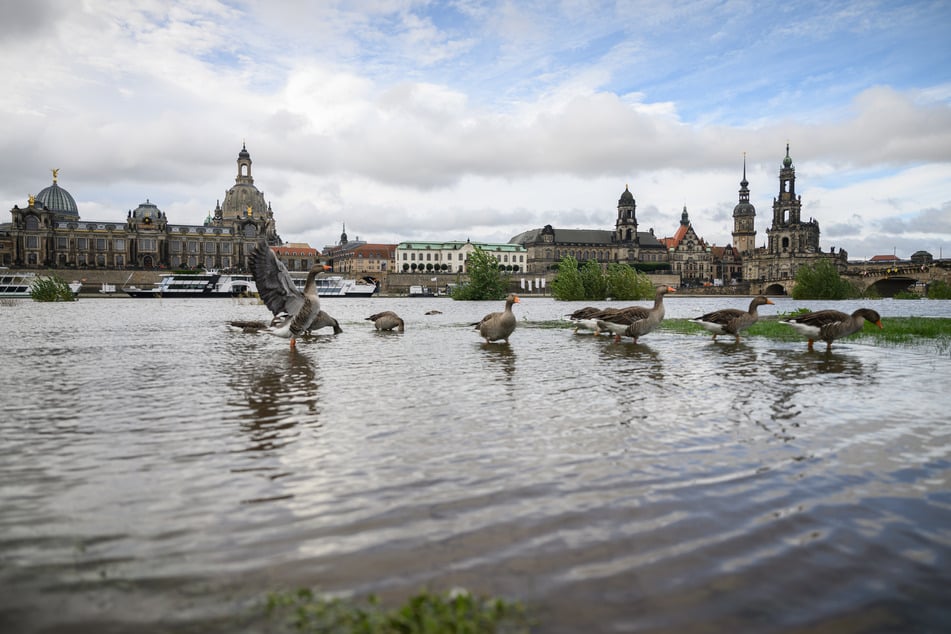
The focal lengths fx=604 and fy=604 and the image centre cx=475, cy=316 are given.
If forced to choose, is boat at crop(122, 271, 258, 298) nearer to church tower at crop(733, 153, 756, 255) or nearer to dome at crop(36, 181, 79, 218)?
dome at crop(36, 181, 79, 218)

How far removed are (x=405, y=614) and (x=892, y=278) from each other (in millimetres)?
110480

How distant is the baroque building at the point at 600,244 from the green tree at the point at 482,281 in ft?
354

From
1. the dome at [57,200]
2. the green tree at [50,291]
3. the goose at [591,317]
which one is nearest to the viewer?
the goose at [591,317]

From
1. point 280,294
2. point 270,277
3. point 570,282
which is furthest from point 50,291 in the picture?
point 270,277

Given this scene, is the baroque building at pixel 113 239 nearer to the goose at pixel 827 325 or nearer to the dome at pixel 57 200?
the dome at pixel 57 200

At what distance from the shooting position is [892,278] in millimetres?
92250

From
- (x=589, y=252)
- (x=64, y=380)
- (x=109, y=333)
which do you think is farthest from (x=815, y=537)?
(x=589, y=252)

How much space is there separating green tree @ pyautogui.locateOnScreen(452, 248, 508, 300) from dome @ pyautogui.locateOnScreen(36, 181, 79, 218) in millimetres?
140311

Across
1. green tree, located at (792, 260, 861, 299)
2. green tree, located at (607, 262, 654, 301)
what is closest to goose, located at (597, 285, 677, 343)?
green tree, located at (607, 262, 654, 301)

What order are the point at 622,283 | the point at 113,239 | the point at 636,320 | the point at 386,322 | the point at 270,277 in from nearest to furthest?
the point at 270,277 → the point at 636,320 → the point at 386,322 → the point at 622,283 → the point at 113,239

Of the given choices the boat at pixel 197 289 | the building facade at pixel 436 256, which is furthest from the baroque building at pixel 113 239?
the boat at pixel 197 289

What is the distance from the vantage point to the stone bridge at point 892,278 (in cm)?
8569

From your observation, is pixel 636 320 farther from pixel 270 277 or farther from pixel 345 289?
pixel 345 289

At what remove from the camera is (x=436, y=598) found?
2576 millimetres
